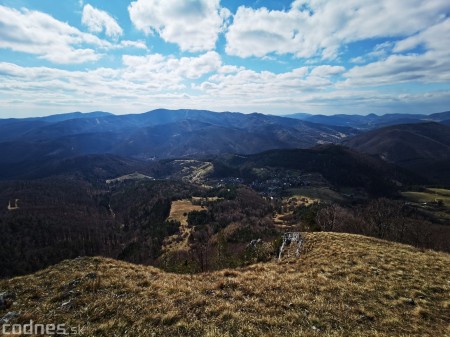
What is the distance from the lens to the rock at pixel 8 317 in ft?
66.9

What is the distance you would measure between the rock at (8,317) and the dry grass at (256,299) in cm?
71

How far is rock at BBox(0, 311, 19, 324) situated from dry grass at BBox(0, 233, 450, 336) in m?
0.71

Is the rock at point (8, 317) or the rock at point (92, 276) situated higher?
the rock at point (8, 317)

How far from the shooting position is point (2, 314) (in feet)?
71.9

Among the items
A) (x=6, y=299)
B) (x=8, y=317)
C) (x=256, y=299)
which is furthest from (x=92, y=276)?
(x=256, y=299)

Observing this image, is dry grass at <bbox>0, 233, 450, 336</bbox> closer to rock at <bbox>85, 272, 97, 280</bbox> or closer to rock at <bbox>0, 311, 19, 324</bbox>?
rock at <bbox>85, 272, 97, 280</bbox>

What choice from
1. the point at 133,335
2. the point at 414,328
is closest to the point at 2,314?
the point at 133,335

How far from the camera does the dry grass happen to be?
1789cm

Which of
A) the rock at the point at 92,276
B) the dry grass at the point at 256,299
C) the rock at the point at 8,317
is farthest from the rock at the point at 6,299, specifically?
the rock at the point at 92,276

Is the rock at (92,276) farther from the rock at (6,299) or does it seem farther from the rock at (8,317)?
the rock at (8,317)

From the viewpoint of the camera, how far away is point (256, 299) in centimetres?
2152

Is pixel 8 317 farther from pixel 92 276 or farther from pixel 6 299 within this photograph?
pixel 92 276

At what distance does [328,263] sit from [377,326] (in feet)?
43.7

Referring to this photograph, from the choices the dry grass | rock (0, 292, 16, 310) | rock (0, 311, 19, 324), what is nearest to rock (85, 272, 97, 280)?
the dry grass
